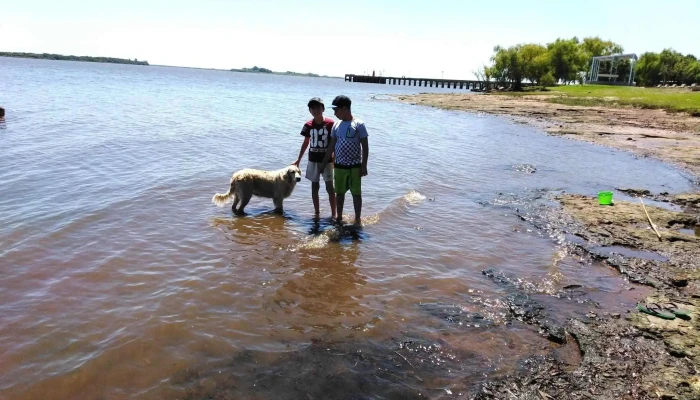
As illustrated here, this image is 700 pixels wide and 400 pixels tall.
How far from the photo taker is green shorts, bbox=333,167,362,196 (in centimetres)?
886

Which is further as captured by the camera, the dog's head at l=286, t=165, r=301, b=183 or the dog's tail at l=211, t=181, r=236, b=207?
the dog's tail at l=211, t=181, r=236, b=207

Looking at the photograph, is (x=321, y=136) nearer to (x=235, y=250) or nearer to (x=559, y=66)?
(x=235, y=250)

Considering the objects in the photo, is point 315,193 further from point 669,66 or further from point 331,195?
point 669,66

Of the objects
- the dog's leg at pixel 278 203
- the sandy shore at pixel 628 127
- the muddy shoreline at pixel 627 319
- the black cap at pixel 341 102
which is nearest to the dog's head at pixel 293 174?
the dog's leg at pixel 278 203

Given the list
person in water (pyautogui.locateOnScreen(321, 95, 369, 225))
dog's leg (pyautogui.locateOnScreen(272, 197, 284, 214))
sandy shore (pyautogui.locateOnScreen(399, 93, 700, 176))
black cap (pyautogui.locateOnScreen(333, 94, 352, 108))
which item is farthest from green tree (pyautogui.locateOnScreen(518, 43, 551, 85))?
black cap (pyautogui.locateOnScreen(333, 94, 352, 108))

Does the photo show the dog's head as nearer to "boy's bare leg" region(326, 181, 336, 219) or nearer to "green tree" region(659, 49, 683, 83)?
"boy's bare leg" region(326, 181, 336, 219)

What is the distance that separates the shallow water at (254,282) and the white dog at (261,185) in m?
0.40

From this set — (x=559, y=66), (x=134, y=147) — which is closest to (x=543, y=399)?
(x=134, y=147)

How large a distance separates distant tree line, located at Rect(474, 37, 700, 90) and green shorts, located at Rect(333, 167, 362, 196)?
297ft

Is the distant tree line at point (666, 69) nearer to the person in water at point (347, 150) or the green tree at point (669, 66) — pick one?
the green tree at point (669, 66)

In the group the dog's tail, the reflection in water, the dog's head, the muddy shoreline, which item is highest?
the dog's head

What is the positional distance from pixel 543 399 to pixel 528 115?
38.9 m

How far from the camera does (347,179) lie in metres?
8.95

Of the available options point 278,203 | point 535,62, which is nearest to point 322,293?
point 278,203
